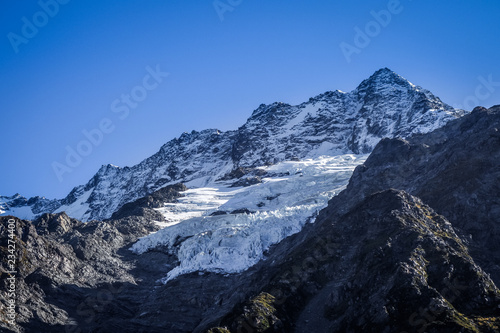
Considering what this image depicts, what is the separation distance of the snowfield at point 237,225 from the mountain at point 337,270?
3.45 ft

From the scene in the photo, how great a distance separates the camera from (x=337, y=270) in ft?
108

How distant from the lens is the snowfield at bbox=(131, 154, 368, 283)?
212ft

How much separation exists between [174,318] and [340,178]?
3345 inches

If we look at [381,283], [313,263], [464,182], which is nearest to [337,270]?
[313,263]

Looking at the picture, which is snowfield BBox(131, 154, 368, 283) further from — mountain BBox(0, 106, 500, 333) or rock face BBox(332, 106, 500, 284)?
rock face BBox(332, 106, 500, 284)

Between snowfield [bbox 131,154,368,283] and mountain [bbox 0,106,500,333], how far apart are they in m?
1.05

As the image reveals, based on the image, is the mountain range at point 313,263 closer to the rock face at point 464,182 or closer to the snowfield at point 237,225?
the rock face at point 464,182

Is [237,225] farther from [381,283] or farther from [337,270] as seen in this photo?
[381,283]

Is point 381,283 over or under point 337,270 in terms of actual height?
under

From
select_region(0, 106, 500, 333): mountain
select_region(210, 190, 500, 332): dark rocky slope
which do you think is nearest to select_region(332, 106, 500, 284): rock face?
select_region(0, 106, 500, 333): mountain

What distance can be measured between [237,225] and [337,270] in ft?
151

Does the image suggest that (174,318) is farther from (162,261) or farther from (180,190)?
(180,190)

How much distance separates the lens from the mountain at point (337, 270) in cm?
2403

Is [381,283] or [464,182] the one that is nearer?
[381,283]
